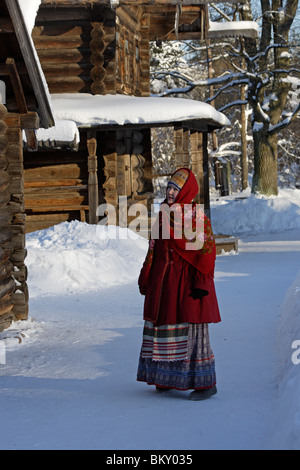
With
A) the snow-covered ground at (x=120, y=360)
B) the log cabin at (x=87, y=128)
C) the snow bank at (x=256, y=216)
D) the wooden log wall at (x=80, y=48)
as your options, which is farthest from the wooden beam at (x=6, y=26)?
the snow bank at (x=256, y=216)

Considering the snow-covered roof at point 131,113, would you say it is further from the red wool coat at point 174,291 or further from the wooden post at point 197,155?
the red wool coat at point 174,291

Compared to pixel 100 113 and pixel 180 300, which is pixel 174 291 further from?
pixel 100 113

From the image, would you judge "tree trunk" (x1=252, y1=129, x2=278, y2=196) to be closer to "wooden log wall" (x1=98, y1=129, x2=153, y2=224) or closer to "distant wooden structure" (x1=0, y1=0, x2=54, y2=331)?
"wooden log wall" (x1=98, y1=129, x2=153, y2=224)

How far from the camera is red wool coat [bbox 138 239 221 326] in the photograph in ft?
17.5

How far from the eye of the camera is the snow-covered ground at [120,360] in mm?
4477

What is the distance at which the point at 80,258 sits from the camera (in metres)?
12.2

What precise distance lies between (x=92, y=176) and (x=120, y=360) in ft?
29.4

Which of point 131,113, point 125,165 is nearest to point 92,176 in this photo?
point 131,113

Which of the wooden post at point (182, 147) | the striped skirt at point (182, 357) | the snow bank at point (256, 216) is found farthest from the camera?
the snow bank at point (256, 216)

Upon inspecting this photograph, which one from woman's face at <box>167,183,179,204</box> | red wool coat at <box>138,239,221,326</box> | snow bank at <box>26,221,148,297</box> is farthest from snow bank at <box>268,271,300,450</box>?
snow bank at <box>26,221,148,297</box>

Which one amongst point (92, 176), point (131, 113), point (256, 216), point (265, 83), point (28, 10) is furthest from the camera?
point (265, 83)

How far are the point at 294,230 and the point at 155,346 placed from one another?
1646cm

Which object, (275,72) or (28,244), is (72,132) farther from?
(275,72)

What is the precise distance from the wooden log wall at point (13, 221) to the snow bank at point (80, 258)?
2.34 metres
